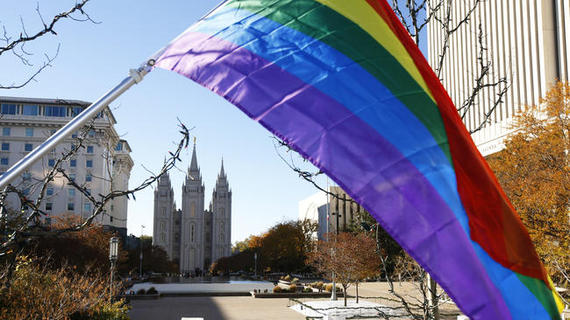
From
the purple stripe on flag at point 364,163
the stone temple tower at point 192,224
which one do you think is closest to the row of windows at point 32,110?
the stone temple tower at point 192,224

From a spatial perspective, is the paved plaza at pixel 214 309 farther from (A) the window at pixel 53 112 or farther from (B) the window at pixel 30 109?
(B) the window at pixel 30 109

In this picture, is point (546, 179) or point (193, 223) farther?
point (193, 223)

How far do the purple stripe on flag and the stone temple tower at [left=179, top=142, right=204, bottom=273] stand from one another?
14045 cm

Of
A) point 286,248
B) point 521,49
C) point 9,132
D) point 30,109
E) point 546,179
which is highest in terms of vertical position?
point 30,109

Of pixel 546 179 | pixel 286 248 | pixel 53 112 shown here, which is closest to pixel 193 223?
pixel 53 112

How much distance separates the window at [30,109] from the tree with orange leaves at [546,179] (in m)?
69.6

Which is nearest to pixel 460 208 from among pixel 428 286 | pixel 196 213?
pixel 428 286

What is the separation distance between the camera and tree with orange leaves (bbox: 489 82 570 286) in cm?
2111

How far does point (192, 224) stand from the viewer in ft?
471

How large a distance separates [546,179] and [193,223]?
413 feet

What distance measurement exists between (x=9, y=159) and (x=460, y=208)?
86.5 meters

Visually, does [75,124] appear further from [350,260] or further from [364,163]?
[350,260]

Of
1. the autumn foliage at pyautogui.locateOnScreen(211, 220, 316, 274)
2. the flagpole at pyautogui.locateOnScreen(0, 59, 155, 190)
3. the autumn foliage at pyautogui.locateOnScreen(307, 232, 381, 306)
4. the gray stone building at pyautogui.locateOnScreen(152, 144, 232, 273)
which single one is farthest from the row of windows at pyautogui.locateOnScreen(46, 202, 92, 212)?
the flagpole at pyautogui.locateOnScreen(0, 59, 155, 190)

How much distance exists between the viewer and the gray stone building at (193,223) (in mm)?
140750
